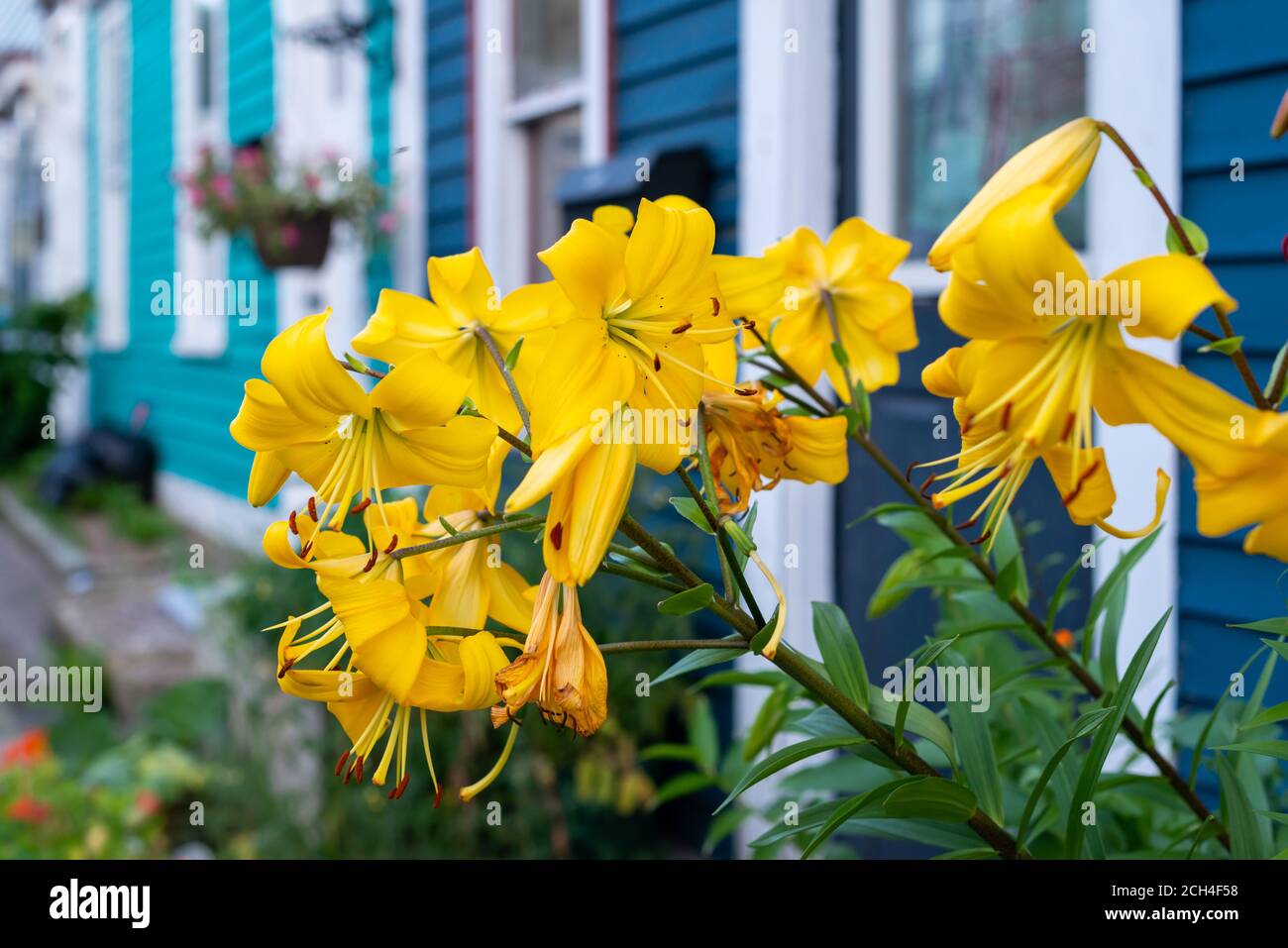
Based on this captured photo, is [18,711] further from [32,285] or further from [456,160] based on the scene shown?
[32,285]

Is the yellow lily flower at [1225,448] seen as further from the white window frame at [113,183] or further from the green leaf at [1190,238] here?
the white window frame at [113,183]

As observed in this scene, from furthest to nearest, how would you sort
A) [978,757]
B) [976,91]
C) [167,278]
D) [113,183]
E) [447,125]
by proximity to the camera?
[113,183]
[167,278]
[447,125]
[976,91]
[978,757]

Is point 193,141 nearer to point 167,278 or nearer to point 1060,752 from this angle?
point 167,278

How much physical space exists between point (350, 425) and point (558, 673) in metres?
0.15

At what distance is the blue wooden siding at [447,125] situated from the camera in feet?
14.1

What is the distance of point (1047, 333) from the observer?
0.52 meters

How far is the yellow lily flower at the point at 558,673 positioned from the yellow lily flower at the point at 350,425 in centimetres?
7

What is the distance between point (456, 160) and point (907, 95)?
2.06 meters

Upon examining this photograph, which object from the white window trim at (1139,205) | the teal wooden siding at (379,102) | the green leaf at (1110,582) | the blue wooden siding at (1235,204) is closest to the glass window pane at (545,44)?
A: the teal wooden siding at (379,102)

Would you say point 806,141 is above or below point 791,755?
above

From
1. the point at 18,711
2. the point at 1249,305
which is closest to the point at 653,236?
the point at 1249,305

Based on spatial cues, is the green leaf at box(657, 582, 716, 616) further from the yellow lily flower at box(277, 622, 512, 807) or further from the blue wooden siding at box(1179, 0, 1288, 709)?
the blue wooden siding at box(1179, 0, 1288, 709)

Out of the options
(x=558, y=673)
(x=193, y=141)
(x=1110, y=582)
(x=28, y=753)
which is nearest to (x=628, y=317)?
(x=558, y=673)

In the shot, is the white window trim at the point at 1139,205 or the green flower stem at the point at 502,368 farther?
the white window trim at the point at 1139,205
